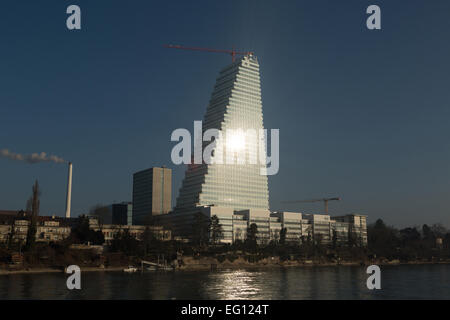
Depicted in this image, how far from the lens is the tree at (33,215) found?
145500 millimetres

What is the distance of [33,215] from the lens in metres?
148

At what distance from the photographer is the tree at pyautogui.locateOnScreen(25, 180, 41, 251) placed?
477 ft

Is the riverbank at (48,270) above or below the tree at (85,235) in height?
below

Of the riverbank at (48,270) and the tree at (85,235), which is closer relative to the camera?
the riverbank at (48,270)

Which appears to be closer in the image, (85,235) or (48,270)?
(48,270)

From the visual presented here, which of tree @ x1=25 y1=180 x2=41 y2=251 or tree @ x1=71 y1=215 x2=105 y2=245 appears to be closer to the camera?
tree @ x1=25 y1=180 x2=41 y2=251
